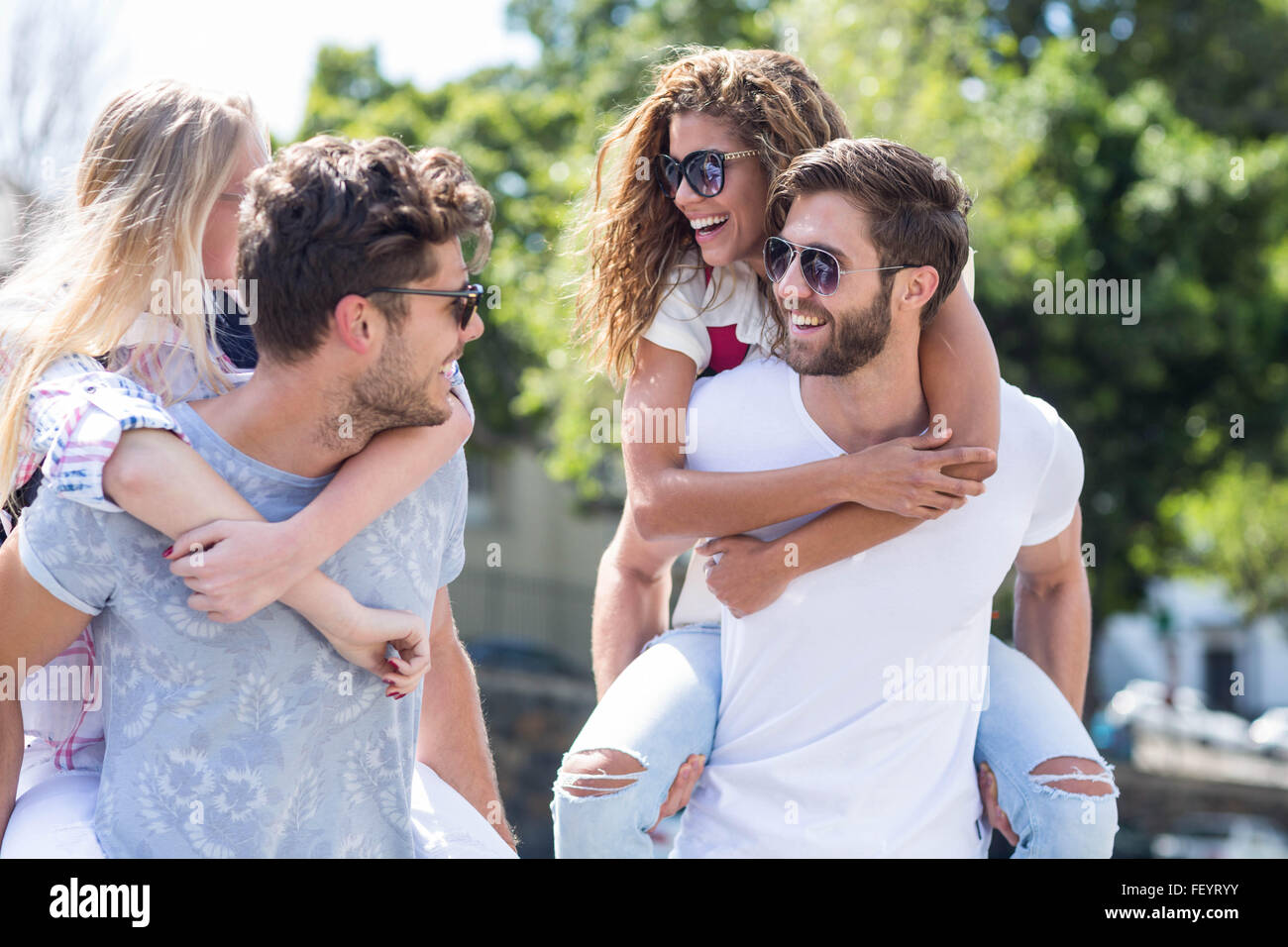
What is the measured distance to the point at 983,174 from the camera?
43.8ft

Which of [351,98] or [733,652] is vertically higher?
[351,98]

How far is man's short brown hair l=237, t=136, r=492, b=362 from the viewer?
7.48ft

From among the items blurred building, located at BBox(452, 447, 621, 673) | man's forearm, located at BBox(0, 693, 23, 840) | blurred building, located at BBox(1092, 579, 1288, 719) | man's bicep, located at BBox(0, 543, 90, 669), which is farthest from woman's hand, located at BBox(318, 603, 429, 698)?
blurred building, located at BBox(1092, 579, 1288, 719)

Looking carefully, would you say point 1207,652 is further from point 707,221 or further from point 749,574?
point 749,574

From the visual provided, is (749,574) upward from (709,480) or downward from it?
downward

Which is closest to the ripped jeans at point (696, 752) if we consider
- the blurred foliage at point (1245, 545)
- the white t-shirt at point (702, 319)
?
the white t-shirt at point (702, 319)

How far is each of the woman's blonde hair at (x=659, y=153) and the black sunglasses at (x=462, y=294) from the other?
0.84 meters

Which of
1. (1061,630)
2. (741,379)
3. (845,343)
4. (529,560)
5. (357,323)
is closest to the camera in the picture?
(357,323)

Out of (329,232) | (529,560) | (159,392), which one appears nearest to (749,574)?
(329,232)

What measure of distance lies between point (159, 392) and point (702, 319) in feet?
4.42

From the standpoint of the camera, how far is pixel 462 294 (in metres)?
2.39
